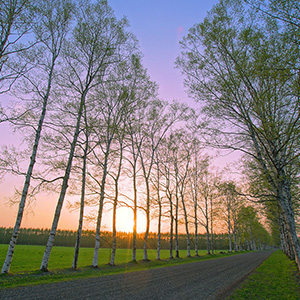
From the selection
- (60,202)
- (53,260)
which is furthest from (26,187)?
(53,260)

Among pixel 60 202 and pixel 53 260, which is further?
pixel 53 260

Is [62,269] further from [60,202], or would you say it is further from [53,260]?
[53,260]

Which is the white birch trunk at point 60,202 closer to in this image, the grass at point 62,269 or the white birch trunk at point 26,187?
the grass at point 62,269

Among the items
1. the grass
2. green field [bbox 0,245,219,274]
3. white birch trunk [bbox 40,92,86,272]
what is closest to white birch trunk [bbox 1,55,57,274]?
the grass

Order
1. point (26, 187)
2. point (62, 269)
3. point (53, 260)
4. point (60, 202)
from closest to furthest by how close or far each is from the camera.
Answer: point (26, 187)
point (60, 202)
point (62, 269)
point (53, 260)

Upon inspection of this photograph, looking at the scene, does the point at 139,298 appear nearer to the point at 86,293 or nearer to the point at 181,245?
the point at 86,293

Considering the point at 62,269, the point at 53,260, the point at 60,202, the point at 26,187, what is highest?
the point at 26,187

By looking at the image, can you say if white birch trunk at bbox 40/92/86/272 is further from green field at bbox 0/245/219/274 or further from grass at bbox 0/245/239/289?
green field at bbox 0/245/219/274

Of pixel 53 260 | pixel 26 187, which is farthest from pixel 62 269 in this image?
Answer: pixel 53 260

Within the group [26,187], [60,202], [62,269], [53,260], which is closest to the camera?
[26,187]

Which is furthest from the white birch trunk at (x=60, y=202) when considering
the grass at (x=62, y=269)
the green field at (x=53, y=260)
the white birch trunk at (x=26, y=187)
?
the white birch trunk at (x=26, y=187)

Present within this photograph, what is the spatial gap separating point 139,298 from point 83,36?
14581mm

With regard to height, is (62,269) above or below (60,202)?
below

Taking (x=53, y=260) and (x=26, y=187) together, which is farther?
(x=53, y=260)
